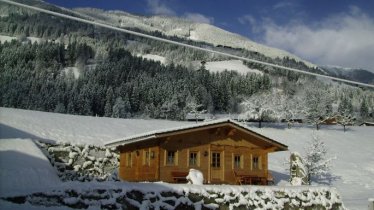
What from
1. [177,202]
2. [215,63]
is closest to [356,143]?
[177,202]

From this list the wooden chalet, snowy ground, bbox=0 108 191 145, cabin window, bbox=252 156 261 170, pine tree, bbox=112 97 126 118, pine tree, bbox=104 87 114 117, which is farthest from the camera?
pine tree, bbox=104 87 114 117

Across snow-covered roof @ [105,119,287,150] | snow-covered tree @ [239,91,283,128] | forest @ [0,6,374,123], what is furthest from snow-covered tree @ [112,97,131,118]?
snow-covered roof @ [105,119,287,150]

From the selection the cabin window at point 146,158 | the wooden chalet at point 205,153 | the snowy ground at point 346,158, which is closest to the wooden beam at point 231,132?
the wooden chalet at point 205,153

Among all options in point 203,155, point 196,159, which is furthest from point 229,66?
point 196,159

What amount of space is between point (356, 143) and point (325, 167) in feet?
82.1

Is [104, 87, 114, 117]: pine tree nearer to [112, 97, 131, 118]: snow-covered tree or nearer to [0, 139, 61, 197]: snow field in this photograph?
[112, 97, 131, 118]: snow-covered tree

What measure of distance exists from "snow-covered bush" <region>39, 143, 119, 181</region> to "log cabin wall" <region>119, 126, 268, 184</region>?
131 inches

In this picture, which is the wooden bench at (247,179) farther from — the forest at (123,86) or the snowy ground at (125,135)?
the forest at (123,86)

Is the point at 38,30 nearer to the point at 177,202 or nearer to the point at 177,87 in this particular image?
the point at 177,87

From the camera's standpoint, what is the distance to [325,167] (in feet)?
126

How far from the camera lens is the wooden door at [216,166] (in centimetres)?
2470

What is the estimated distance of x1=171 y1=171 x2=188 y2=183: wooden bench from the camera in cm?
2303

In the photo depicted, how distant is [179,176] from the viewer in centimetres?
2317

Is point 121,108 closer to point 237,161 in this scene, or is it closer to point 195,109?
point 195,109
